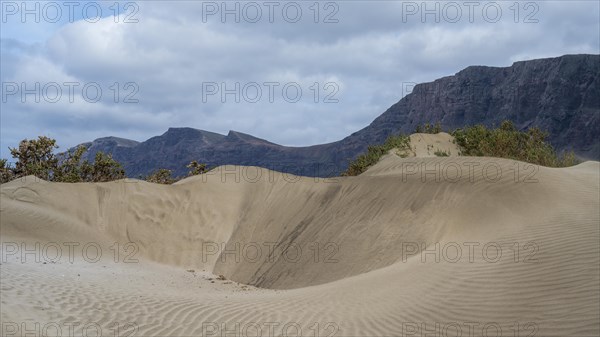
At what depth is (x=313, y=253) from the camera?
17.2m

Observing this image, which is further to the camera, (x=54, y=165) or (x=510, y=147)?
(x=54, y=165)

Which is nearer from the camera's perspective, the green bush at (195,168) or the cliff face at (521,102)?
the green bush at (195,168)

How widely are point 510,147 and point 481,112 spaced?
241 feet

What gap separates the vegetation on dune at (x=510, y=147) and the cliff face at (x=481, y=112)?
38.8 meters

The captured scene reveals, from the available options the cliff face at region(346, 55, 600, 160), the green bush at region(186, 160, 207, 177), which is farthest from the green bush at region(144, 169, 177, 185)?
the cliff face at region(346, 55, 600, 160)

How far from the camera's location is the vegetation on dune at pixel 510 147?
28.8 metres

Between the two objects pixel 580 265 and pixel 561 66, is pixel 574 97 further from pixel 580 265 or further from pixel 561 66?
pixel 580 265

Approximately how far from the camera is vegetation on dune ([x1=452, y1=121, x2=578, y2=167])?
28.8 m

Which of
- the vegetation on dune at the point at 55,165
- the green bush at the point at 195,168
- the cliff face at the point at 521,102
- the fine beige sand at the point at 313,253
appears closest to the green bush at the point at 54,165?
the vegetation on dune at the point at 55,165

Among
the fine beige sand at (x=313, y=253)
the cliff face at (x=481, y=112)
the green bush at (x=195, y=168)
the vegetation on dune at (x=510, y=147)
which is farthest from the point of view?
the cliff face at (x=481, y=112)

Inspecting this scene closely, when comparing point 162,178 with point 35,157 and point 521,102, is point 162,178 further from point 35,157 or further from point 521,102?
point 521,102

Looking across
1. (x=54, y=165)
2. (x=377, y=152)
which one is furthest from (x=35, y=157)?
(x=377, y=152)

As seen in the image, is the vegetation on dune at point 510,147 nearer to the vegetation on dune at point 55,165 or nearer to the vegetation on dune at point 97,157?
the vegetation on dune at point 97,157

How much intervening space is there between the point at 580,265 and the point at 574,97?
89052 mm
